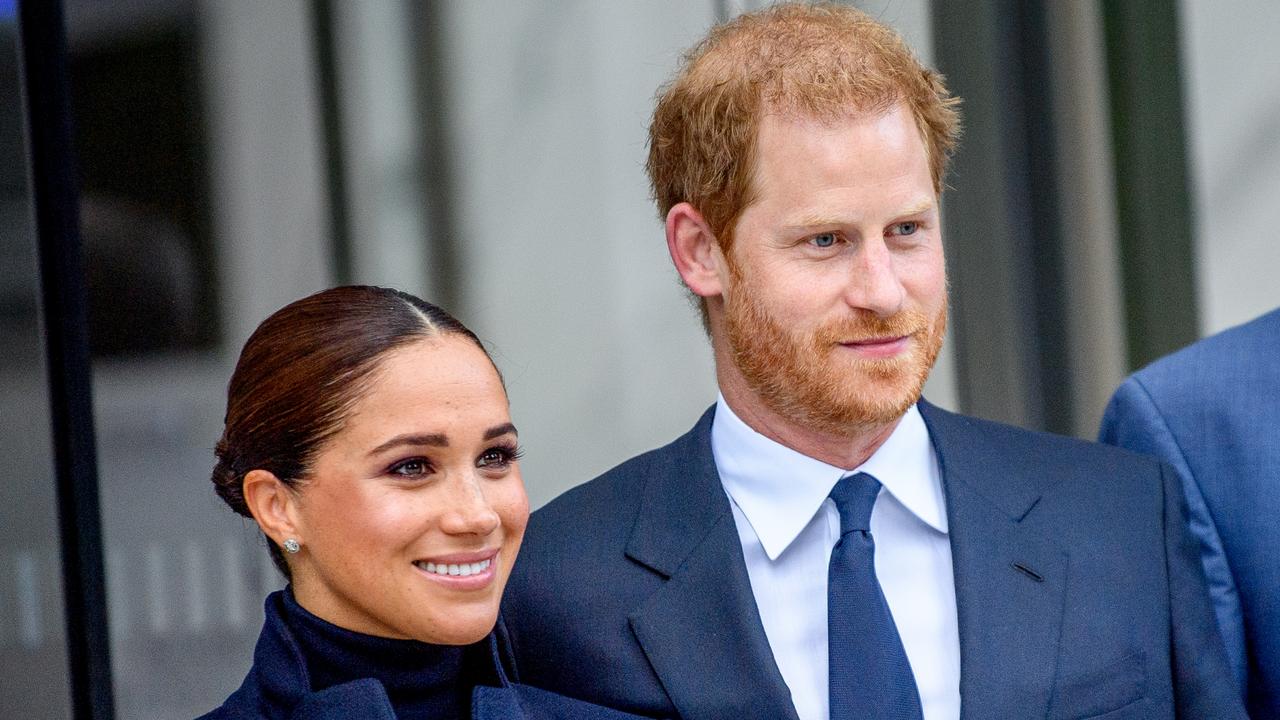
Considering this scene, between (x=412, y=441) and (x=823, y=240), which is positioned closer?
(x=412, y=441)

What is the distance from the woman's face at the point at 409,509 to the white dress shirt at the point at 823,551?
1.54 feet

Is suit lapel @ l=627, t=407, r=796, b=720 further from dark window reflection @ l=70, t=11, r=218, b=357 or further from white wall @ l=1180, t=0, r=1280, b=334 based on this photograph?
white wall @ l=1180, t=0, r=1280, b=334

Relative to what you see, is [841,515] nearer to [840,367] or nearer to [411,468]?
[840,367]

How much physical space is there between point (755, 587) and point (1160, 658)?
0.61 metres

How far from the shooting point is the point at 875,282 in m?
2.39

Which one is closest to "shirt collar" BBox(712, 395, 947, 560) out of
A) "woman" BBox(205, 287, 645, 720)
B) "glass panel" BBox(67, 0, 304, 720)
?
"woman" BBox(205, 287, 645, 720)

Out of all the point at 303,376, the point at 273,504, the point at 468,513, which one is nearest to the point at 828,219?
the point at 468,513

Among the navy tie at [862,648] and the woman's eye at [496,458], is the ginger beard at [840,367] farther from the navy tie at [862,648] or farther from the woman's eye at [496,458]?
the woman's eye at [496,458]

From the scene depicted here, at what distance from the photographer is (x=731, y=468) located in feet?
8.64

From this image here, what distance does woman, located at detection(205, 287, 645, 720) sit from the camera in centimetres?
217

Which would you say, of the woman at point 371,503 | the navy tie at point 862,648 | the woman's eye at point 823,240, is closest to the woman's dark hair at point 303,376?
the woman at point 371,503

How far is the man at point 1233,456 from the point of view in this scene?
2.61 meters

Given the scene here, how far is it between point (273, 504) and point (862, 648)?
33.5 inches

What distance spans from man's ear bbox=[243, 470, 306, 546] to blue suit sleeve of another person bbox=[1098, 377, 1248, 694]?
140 cm
